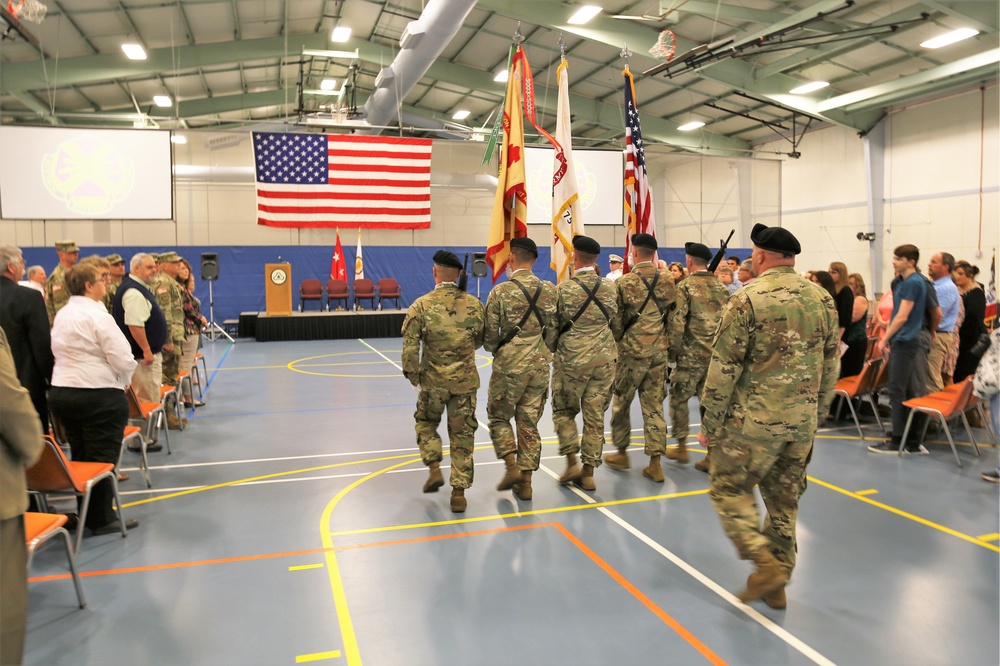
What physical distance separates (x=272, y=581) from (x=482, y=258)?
51.0ft

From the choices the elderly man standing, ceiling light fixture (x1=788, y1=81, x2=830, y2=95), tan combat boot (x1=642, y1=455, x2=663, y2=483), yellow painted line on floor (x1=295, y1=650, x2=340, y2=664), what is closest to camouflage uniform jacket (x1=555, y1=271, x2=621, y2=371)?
tan combat boot (x1=642, y1=455, x2=663, y2=483)

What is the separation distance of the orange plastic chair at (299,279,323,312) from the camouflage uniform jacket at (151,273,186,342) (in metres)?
10.9

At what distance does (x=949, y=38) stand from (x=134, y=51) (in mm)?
16372

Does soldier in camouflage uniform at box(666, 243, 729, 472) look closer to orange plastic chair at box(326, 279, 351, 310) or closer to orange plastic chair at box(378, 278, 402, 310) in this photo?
orange plastic chair at box(326, 279, 351, 310)

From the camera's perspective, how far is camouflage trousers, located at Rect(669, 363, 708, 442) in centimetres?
546

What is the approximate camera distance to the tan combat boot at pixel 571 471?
16.1 ft

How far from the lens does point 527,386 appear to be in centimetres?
455

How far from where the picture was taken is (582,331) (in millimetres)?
4719

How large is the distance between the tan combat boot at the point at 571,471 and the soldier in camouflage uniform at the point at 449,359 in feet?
2.75

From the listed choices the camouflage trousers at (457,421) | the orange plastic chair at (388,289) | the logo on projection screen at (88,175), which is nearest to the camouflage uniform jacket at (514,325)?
the camouflage trousers at (457,421)

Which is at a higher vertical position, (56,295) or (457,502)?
(56,295)

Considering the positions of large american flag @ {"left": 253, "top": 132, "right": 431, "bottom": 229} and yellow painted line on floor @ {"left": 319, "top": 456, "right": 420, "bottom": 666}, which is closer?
yellow painted line on floor @ {"left": 319, "top": 456, "right": 420, "bottom": 666}

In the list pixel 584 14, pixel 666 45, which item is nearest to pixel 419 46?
pixel 584 14

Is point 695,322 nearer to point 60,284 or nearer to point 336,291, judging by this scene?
point 60,284
